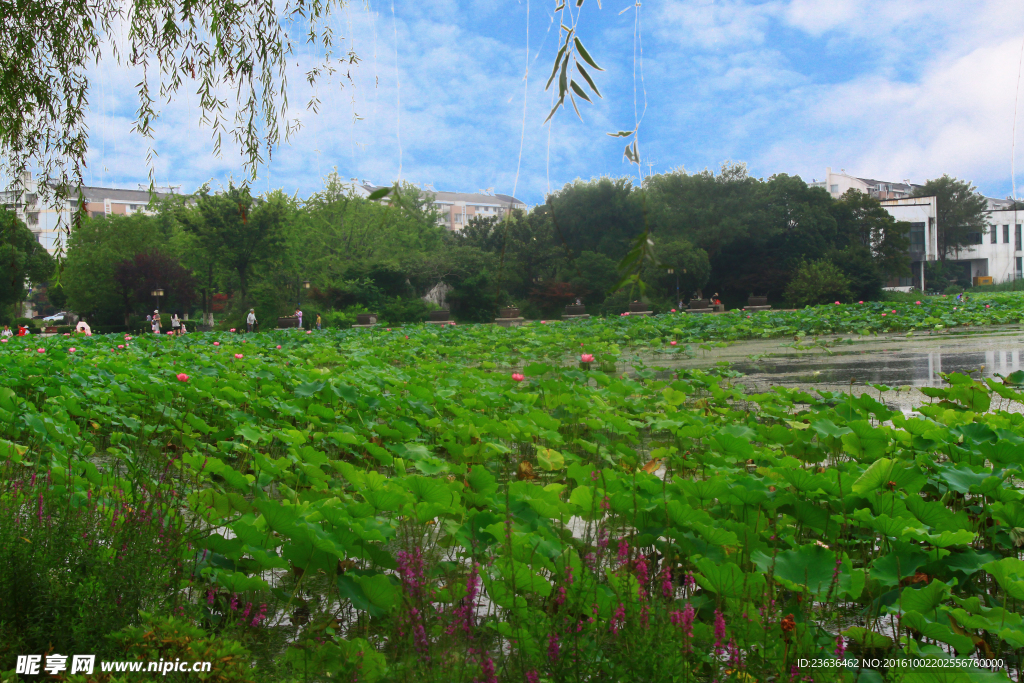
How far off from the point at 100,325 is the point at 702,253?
29.6m

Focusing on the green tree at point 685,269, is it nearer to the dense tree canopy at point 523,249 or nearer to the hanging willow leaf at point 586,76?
the dense tree canopy at point 523,249

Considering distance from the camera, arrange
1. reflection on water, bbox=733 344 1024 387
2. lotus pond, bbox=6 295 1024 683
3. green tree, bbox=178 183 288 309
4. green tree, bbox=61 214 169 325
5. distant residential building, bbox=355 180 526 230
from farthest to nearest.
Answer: distant residential building, bbox=355 180 526 230 < green tree, bbox=61 214 169 325 < green tree, bbox=178 183 288 309 < reflection on water, bbox=733 344 1024 387 < lotus pond, bbox=6 295 1024 683

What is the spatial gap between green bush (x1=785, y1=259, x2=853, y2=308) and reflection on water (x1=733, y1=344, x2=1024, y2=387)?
2294 centimetres

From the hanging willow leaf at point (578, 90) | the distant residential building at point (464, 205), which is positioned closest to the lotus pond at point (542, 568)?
the hanging willow leaf at point (578, 90)

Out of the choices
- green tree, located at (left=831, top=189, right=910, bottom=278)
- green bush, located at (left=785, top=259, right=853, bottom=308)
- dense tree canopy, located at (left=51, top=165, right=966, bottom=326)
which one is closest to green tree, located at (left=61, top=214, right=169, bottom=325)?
dense tree canopy, located at (left=51, top=165, right=966, bottom=326)

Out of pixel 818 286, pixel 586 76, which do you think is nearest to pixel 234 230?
pixel 818 286

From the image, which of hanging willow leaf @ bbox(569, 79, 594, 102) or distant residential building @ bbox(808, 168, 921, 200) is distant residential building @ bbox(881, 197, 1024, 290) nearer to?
distant residential building @ bbox(808, 168, 921, 200)

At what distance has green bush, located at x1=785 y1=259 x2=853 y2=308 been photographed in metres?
30.0

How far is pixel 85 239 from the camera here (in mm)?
36469

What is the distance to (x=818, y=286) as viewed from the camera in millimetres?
30109

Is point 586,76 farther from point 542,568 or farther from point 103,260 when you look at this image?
point 103,260

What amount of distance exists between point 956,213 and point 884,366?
56.0 metres

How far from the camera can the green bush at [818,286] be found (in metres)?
30.0

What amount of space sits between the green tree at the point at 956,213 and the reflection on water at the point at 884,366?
53.6m
